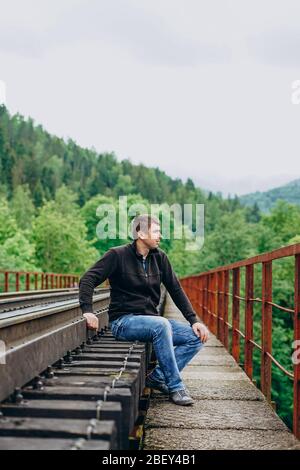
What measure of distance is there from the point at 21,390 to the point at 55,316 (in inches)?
173

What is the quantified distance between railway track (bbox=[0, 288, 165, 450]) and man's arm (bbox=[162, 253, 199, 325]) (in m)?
0.64

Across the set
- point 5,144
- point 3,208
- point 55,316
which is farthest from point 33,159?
point 55,316

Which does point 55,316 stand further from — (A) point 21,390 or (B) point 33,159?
(B) point 33,159

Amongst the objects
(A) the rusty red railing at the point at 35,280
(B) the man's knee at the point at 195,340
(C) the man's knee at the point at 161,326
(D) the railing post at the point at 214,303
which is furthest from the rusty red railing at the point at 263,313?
(A) the rusty red railing at the point at 35,280

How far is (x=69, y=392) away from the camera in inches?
151

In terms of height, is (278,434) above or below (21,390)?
below

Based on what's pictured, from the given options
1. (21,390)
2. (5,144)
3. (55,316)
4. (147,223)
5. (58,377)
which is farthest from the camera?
(5,144)

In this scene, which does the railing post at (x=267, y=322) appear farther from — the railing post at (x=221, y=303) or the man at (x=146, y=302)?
the railing post at (x=221, y=303)

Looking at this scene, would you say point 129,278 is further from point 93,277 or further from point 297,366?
point 297,366

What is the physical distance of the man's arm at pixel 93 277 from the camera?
6.18 metres

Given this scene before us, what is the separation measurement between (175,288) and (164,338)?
2.42ft

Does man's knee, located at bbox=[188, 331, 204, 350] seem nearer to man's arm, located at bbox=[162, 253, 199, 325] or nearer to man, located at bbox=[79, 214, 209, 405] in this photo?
man, located at bbox=[79, 214, 209, 405]

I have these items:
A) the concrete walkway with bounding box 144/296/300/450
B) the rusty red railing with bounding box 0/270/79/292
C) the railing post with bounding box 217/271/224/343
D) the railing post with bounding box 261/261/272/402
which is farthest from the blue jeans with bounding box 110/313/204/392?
the rusty red railing with bounding box 0/270/79/292

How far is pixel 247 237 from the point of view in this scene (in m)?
77.2
